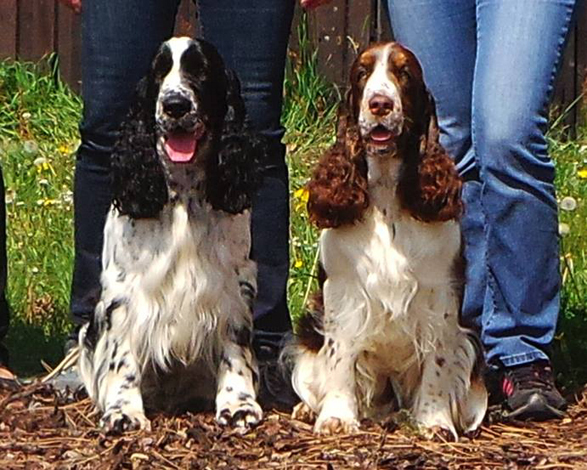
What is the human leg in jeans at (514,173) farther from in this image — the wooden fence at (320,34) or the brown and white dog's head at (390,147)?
the wooden fence at (320,34)

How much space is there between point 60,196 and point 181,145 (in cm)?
332

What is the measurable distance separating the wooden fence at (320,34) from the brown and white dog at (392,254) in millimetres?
5029

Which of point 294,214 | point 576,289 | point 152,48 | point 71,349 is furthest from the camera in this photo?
point 294,214

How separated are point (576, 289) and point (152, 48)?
7.51 ft

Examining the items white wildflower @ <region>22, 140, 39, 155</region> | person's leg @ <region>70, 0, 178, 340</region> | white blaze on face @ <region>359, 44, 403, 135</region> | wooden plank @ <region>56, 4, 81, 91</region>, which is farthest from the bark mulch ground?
wooden plank @ <region>56, 4, 81, 91</region>

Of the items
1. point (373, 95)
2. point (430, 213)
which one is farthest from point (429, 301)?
point (373, 95)

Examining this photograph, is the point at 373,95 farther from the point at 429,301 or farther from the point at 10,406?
the point at 10,406

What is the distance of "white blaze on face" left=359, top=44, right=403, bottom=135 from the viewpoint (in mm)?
4945

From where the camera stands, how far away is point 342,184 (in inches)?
201

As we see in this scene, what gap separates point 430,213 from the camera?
505 centimetres

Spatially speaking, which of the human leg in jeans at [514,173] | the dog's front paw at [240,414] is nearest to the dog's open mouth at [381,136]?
the human leg in jeans at [514,173]

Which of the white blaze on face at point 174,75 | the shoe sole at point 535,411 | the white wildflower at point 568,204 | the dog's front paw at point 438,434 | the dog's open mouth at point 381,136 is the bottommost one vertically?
the dog's front paw at point 438,434

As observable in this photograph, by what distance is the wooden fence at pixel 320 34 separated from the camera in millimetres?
10641

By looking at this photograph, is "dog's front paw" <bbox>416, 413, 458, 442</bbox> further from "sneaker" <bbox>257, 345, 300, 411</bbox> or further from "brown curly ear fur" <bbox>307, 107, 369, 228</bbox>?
"brown curly ear fur" <bbox>307, 107, 369, 228</bbox>
